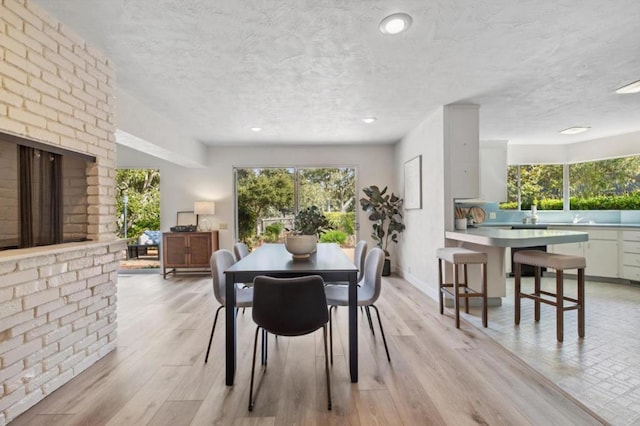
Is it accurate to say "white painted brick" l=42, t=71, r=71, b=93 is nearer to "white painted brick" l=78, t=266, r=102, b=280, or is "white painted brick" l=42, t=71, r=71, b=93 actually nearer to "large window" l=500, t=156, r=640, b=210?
"white painted brick" l=78, t=266, r=102, b=280

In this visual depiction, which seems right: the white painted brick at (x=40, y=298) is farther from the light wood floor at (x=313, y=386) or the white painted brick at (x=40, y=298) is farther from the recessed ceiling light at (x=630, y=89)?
the recessed ceiling light at (x=630, y=89)

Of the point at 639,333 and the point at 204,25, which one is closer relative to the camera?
the point at 204,25

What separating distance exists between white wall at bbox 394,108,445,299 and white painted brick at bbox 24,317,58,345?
12.2 feet

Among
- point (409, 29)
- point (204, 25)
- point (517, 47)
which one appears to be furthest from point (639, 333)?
point (204, 25)

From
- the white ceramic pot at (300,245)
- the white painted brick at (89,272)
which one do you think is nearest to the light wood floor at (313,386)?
the white painted brick at (89,272)

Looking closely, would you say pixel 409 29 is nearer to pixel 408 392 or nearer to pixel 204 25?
pixel 204 25

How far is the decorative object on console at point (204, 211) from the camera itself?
18.1ft

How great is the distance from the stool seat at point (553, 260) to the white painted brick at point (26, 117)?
4065 mm

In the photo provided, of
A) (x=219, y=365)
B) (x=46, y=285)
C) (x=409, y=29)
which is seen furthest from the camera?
(x=219, y=365)

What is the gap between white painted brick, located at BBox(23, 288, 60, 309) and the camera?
1.81 metres

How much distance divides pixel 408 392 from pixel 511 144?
5.66m

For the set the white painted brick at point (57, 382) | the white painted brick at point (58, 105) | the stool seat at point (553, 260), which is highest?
the white painted brick at point (58, 105)

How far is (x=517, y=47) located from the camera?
7.68 ft

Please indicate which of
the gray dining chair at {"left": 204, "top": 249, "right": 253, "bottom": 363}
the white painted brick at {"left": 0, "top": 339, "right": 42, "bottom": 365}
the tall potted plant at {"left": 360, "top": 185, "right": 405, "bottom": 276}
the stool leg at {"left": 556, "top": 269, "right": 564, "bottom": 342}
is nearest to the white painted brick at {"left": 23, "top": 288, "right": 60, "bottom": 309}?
the white painted brick at {"left": 0, "top": 339, "right": 42, "bottom": 365}
